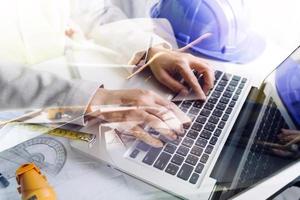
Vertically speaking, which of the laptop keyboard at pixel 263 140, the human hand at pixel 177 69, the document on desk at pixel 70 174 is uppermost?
the human hand at pixel 177 69

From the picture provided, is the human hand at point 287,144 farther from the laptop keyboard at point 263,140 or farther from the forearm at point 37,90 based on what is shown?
the forearm at point 37,90

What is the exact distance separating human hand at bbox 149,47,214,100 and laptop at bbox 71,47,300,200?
0.02 metres

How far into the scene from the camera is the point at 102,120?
0.52 meters

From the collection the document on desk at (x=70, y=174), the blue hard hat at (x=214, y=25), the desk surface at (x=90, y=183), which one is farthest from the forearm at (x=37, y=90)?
the blue hard hat at (x=214, y=25)

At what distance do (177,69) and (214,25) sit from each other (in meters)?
0.14

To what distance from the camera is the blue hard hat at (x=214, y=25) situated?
24.9 inches

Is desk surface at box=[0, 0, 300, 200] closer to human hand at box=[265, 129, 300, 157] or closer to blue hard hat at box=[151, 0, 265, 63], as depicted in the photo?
human hand at box=[265, 129, 300, 157]

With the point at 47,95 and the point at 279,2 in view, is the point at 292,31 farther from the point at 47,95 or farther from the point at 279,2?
the point at 47,95

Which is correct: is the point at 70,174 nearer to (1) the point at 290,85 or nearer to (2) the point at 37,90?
(2) the point at 37,90

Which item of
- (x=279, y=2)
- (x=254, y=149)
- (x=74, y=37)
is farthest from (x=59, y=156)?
(x=279, y=2)

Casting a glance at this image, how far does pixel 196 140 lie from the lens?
0.56m

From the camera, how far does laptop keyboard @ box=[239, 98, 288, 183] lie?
0.53 metres

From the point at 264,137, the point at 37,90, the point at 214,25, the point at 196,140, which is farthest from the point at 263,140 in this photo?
the point at 37,90

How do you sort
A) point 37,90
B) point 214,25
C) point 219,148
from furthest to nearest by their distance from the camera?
point 214,25 → point 219,148 → point 37,90
